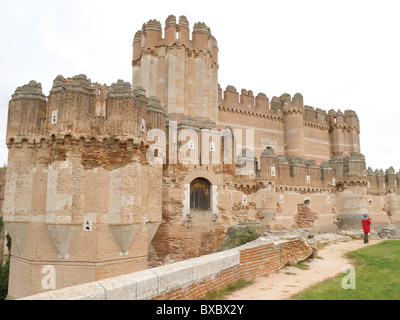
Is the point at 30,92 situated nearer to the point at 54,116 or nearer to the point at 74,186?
the point at 54,116

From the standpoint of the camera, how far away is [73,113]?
1412 cm

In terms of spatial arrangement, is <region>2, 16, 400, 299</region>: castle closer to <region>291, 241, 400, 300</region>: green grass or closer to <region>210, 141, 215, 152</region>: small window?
<region>210, 141, 215, 152</region>: small window

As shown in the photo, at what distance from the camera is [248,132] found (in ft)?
117

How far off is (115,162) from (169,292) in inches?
346

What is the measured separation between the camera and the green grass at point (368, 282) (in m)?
7.71

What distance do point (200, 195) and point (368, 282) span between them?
11132mm

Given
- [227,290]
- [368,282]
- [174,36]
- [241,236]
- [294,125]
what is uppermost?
[174,36]

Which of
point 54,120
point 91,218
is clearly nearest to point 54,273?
point 91,218

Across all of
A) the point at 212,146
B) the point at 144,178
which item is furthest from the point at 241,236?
the point at 212,146

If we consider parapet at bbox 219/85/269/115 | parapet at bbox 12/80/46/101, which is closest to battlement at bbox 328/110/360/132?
parapet at bbox 219/85/269/115

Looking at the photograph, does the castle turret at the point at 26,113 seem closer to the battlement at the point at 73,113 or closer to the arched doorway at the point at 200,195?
the battlement at the point at 73,113

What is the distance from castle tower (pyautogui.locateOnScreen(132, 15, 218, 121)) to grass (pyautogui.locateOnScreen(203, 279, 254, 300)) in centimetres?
2129

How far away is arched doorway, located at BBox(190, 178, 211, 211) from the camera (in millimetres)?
19047
